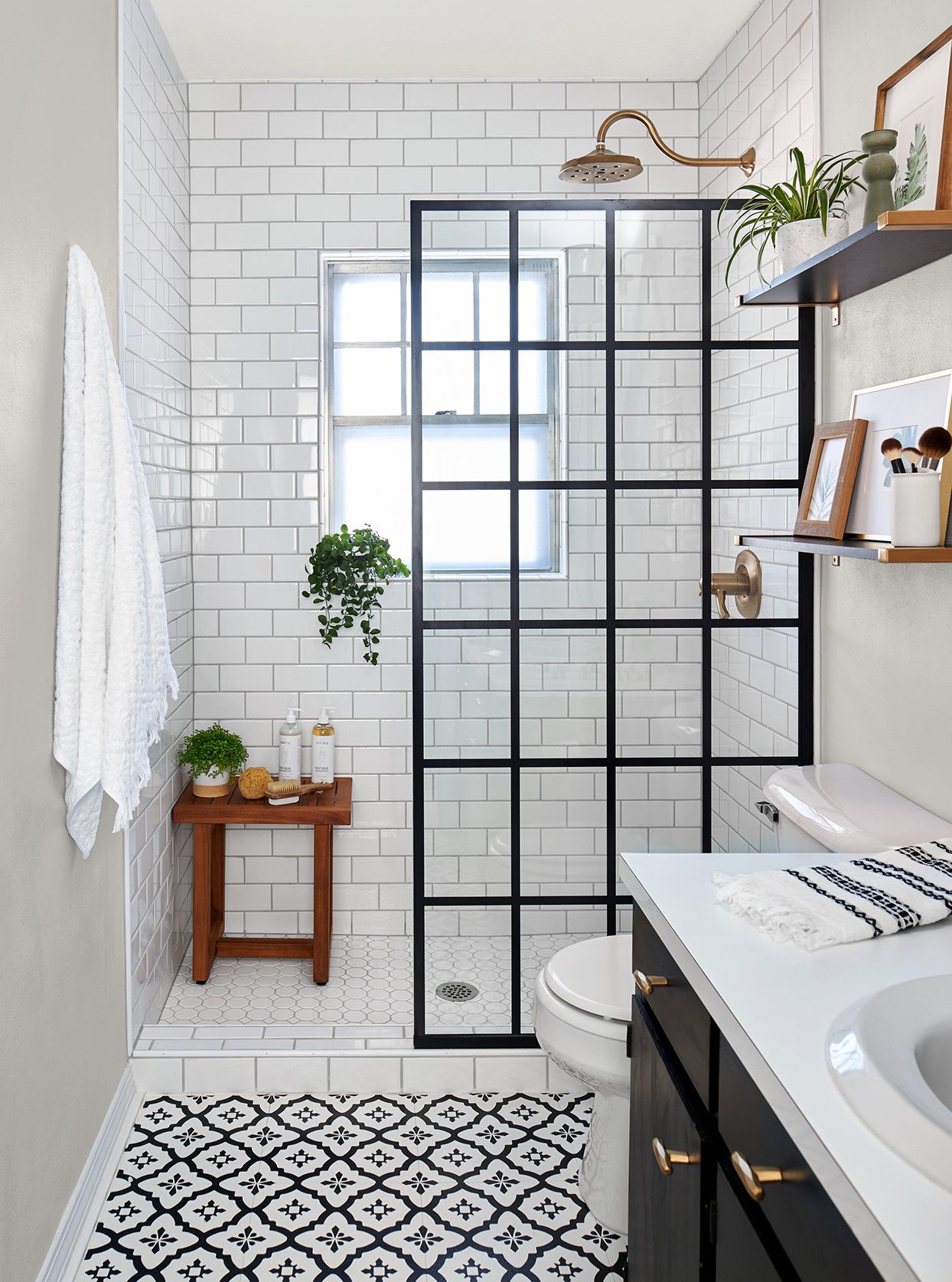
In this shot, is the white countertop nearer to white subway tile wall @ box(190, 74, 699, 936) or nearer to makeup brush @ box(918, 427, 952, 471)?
makeup brush @ box(918, 427, 952, 471)

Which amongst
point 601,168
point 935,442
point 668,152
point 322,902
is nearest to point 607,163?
point 601,168

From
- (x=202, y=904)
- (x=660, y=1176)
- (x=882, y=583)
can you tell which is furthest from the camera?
(x=202, y=904)

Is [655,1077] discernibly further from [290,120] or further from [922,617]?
[290,120]

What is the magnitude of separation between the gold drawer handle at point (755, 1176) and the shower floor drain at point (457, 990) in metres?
1.55

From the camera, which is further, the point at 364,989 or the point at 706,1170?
the point at 364,989

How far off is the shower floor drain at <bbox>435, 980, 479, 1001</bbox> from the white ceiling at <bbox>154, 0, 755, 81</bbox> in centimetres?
267

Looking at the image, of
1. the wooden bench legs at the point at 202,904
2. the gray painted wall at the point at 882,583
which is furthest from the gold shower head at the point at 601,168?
the wooden bench legs at the point at 202,904

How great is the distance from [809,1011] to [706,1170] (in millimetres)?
266

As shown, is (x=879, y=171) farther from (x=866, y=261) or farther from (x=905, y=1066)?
(x=905, y=1066)

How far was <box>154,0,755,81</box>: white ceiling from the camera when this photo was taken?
2.79 metres

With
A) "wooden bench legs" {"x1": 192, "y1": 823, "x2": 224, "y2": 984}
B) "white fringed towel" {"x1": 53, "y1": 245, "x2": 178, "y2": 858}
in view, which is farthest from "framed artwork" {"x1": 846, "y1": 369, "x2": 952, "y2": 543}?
"wooden bench legs" {"x1": 192, "y1": 823, "x2": 224, "y2": 984}

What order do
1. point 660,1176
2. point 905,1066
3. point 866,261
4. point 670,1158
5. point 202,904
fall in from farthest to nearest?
point 202,904, point 866,261, point 660,1176, point 670,1158, point 905,1066

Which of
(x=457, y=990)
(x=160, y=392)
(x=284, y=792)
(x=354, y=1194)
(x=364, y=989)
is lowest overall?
(x=354, y=1194)

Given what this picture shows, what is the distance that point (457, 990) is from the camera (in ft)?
8.52
